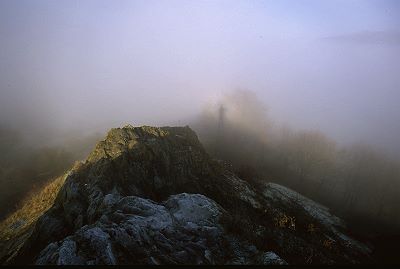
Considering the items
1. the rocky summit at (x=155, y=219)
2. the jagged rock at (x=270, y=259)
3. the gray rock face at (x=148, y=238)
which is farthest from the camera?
the jagged rock at (x=270, y=259)

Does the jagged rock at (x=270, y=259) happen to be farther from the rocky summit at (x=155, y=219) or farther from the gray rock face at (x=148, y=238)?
the gray rock face at (x=148, y=238)

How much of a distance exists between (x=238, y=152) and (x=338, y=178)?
2162 inches

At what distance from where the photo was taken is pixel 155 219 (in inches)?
1329

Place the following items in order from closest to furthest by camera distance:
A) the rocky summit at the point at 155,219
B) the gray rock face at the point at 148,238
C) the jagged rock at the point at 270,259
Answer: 1. the gray rock face at the point at 148,238
2. the rocky summit at the point at 155,219
3. the jagged rock at the point at 270,259

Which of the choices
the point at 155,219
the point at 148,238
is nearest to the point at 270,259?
the point at 148,238

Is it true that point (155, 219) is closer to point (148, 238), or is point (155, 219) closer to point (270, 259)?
point (148, 238)

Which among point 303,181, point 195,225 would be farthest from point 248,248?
point 303,181

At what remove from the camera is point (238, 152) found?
188125 millimetres

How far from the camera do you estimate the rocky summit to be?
92.3 ft

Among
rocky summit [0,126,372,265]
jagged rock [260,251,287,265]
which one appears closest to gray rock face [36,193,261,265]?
rocky summit [0,126,372,265]

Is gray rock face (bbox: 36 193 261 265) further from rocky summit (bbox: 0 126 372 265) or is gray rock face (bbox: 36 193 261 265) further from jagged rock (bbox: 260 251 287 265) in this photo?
jagged rock (bbox: 260 251 287 265)

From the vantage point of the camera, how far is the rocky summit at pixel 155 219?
2812 cm

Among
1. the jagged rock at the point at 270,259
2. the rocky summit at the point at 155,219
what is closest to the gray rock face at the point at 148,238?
the rocky summit at the point at 155,219

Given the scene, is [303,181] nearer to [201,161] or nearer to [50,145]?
[201,161]
